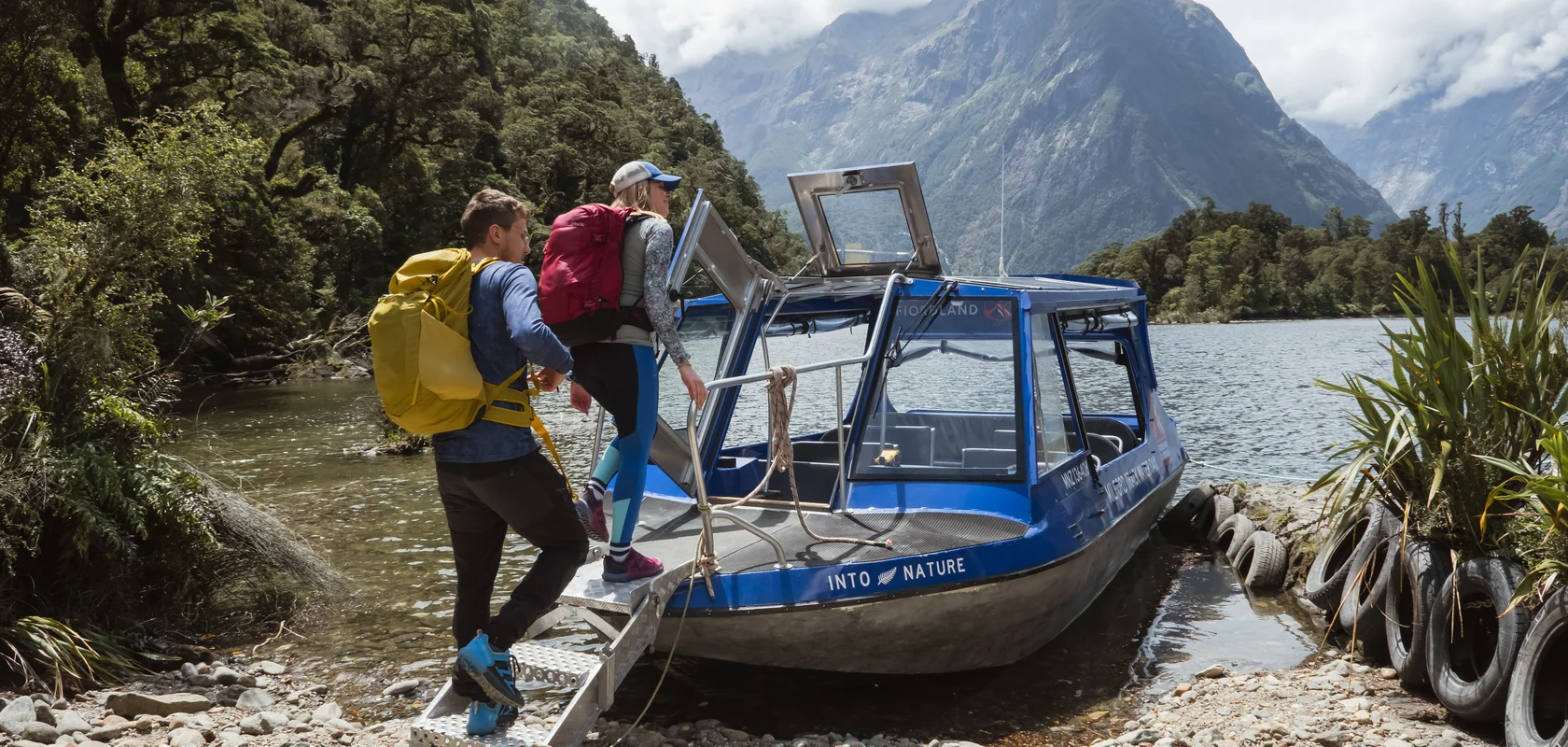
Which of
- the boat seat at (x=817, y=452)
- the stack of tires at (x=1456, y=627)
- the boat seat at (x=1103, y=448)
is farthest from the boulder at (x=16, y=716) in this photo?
the boat seat at (x=1103, y=448)

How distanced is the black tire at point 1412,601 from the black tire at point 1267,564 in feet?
10.1

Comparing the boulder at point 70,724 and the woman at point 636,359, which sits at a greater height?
the woman at point 636,359

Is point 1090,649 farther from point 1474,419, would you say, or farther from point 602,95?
point 602,95

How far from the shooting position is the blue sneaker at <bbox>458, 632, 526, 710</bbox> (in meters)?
4.54

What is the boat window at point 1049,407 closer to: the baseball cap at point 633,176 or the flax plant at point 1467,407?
the flax plant at point 1467,407

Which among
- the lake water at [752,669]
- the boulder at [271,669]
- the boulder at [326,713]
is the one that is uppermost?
the boulder at [326,713]

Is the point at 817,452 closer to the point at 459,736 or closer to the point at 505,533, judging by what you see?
the point at 505,533

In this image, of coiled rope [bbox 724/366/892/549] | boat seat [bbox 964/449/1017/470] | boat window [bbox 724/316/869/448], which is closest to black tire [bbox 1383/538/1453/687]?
boat seat [bbox 964/449/1017/470]

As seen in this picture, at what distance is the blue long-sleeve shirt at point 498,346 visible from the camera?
14.1 ft

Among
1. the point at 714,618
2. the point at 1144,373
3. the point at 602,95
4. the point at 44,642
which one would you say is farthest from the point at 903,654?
the point at 602,95

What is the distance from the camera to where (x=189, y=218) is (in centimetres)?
1355

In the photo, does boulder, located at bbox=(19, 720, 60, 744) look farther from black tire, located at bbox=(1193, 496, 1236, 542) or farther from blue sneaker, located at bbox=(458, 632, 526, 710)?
black tire, located at bbox=(1193, 496, 1236, 542)

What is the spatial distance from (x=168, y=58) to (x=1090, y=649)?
35138 millimetres

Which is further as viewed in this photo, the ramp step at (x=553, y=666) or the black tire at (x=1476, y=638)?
the black tire at (x=1476, y=638)
